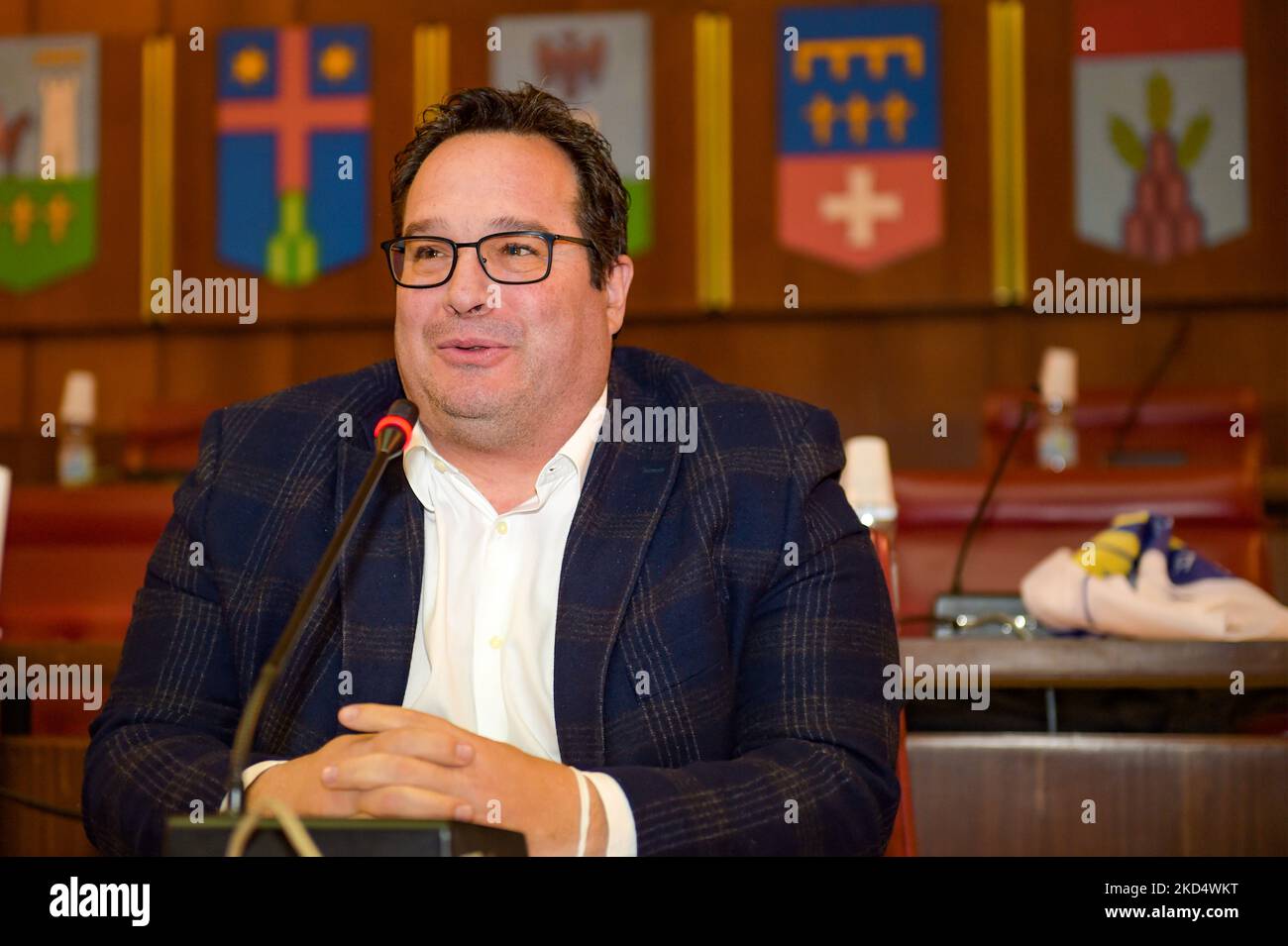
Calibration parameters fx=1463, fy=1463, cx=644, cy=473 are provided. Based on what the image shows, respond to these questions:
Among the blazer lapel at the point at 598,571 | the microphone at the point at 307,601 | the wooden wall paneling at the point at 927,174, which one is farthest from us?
the wooden wall paneling at the point at 927,174

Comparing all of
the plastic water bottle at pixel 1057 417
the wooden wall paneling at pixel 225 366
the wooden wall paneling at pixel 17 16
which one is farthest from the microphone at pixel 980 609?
the wooden wall paneling at pixel 17 16

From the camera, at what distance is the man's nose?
6.00 feet

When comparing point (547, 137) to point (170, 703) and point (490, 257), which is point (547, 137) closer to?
point (490, 257)

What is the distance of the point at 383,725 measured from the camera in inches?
55.4

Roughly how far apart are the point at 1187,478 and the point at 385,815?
2365 millimetres

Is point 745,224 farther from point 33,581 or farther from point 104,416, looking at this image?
point 33,581

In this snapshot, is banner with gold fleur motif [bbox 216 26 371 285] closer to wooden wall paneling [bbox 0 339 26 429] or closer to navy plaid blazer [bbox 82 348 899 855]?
wooden wall paneling [bbox 0 339 26 429]

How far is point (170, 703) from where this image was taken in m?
1.73

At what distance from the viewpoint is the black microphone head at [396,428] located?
4.91ft

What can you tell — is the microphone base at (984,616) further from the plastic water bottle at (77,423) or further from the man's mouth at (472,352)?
the plastic water bottle at (77,423)

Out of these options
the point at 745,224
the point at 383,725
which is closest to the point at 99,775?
the point at 383,725

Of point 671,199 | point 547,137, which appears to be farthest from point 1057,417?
point 547,137

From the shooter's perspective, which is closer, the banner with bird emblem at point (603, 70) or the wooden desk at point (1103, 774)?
the wooden desk at point (1103, 774)

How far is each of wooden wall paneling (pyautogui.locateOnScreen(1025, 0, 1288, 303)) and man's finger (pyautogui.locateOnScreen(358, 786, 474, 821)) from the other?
5762 mm
